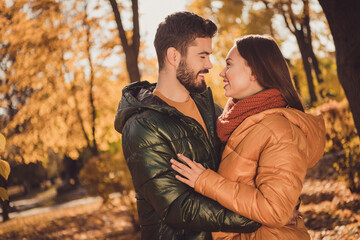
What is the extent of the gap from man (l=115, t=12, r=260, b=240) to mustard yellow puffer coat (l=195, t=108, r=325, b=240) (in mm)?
125

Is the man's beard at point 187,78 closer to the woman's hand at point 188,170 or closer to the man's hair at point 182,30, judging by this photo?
the man's hair at point 182,30

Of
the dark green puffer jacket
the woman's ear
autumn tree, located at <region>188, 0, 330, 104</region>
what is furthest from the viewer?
autumn tree, located at <region>188, 0, 330, 104</region>

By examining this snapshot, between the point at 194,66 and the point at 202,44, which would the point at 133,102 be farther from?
the point at 202,44

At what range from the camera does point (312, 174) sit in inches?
380

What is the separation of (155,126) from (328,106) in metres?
6.26

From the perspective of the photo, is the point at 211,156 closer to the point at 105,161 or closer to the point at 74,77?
the point at 105,161

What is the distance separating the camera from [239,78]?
2.34m

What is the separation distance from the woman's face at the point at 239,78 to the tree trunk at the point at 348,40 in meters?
2.14

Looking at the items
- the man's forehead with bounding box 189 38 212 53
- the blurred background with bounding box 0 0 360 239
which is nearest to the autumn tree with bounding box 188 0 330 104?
the blurred background with bounding box 0 0 360 239

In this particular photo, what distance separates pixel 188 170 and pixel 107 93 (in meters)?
13.8

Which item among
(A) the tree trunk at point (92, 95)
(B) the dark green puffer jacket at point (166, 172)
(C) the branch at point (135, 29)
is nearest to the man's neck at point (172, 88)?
(B) the dark green puffer jacket at point (166, 172)

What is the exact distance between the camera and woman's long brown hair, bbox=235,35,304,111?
223 centimetres

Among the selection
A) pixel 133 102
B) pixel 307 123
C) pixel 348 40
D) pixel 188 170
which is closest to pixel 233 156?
pixel 188 170

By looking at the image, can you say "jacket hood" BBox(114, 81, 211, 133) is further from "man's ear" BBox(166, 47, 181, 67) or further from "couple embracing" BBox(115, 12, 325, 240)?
"man's ear" BBox(166, 47, 181, 67)
